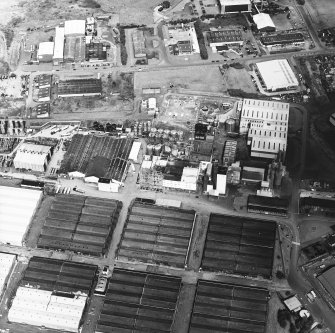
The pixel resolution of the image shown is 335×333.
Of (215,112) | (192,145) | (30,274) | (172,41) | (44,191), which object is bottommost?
(30,274)

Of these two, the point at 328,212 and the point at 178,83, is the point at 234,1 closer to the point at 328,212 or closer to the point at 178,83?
the point at 178,83

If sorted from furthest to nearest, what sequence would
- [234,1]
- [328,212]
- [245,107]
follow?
[234,1] < [245,107] < [328,212]

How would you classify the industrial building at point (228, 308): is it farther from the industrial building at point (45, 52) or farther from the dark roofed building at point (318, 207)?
the industrial building at point (45, 52)

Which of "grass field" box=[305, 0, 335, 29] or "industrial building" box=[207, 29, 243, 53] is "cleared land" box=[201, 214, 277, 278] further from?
"grass field" box=[305, 0, 335, 29]

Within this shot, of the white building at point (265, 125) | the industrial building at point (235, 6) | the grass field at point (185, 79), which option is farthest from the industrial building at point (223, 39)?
the white building at point (265, 125)

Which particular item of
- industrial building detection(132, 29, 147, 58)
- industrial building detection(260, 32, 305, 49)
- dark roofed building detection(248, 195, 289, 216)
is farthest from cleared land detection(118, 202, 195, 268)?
industrial building detection(260, 32, 305, 49)

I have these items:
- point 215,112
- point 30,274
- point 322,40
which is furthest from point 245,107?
point 30,274

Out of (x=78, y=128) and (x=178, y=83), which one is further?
(x=178, y=83)
